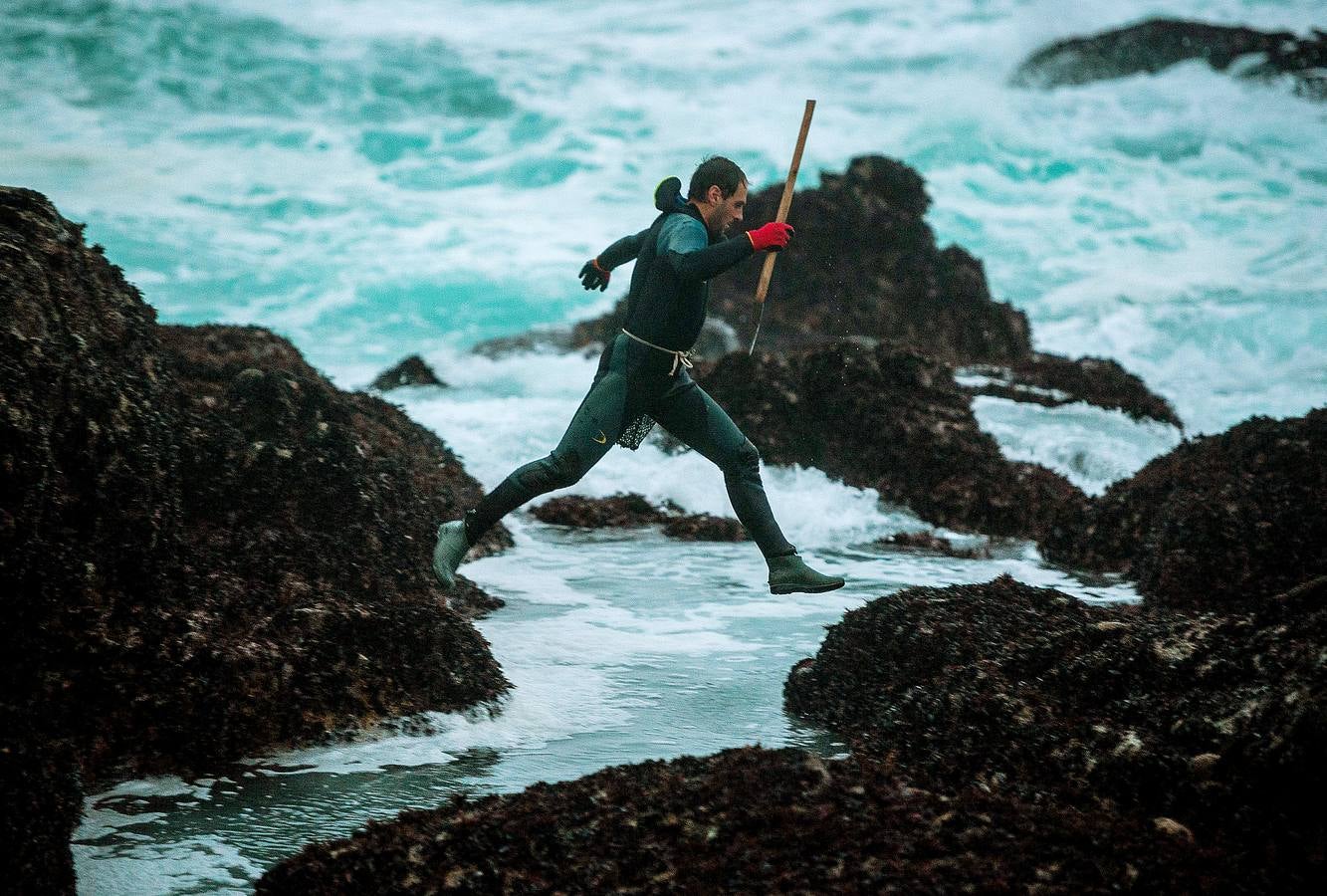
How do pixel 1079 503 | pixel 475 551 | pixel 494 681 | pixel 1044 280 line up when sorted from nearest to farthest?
1. pixel 494 681
2. pixel 475 551
3. pixel 1079 503
4. pixel 1044 280

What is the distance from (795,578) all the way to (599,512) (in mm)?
7461

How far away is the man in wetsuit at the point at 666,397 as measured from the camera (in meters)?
6.98

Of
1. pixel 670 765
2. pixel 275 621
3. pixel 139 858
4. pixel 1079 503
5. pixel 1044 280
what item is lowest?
pixel 139 858

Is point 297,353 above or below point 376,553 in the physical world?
above

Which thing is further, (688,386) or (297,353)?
(297,353)

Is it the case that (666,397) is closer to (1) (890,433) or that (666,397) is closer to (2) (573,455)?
(2) (573,455)

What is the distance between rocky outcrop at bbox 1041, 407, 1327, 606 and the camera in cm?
946

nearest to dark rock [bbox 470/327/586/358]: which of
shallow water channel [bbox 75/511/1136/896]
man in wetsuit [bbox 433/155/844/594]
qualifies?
shallow water channel [bbox 75/511/1136/896]

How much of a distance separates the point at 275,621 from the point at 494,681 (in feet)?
4.29

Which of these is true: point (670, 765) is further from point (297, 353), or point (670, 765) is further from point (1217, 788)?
point (297, 353)

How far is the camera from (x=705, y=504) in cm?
1509

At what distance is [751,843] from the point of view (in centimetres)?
409

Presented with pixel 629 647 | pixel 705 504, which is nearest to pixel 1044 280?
pixel 705 504

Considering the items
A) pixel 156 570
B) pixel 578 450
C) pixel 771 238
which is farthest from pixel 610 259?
pixel 156 570
